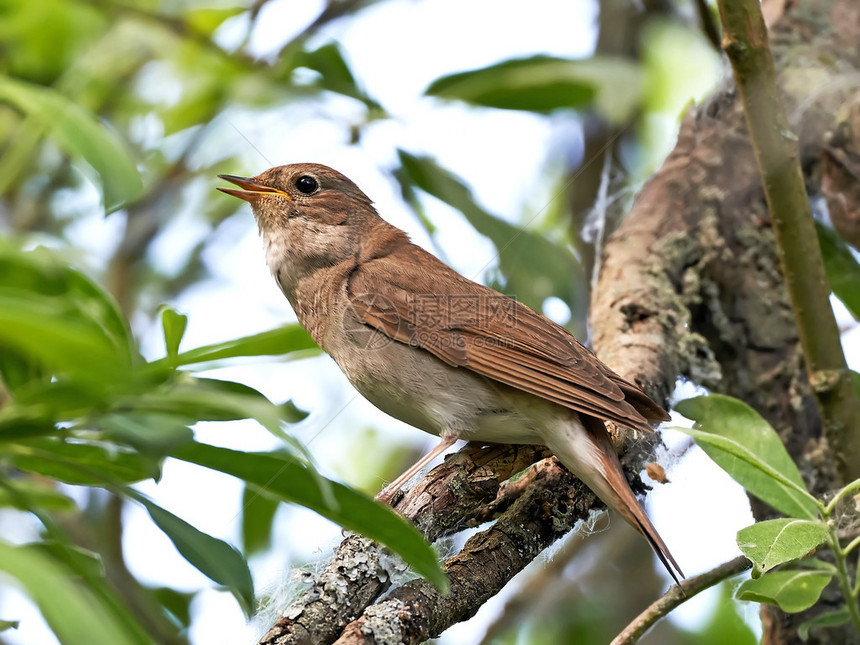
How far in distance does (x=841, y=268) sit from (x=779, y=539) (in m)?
1.84

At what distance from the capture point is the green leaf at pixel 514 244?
364cm

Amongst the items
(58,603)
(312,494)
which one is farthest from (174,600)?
(58,603)

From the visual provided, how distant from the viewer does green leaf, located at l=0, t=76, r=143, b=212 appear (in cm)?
251

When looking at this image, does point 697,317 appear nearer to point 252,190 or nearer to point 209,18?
point 252,190

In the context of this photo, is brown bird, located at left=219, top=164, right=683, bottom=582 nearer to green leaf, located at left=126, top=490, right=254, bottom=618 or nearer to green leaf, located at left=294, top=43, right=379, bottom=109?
green leaf, located at left=294, top=43, right=379, bottom=109

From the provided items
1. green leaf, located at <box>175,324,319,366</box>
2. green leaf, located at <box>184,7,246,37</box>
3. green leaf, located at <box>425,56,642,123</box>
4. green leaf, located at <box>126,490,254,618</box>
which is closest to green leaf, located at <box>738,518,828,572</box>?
green leaf, located at <box>126,490,254,618</box>

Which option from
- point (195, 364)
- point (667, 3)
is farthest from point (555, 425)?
point (667, 3)

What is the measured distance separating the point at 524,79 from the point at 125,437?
271cm

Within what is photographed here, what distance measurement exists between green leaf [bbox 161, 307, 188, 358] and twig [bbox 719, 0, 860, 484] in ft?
5.97

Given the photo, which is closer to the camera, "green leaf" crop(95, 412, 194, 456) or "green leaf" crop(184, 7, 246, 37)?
"green leaf" crop(95, 412, 194, 456)

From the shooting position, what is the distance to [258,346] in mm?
2436

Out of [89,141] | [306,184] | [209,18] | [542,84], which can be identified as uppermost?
[209,18]

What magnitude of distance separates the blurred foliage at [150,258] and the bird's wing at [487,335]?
1.29 feet

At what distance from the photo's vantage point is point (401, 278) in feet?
11.2
